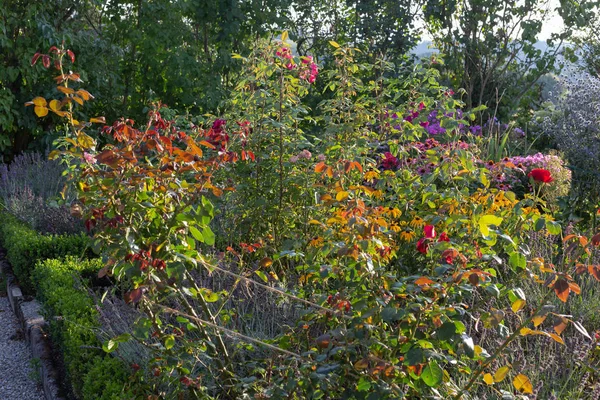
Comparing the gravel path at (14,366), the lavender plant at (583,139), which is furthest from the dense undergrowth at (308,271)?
the lavender plant at (583,139)

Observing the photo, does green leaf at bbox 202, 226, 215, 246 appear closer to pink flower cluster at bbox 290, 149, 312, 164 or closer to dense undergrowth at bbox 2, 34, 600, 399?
dense undergrowth at bbox 2, 34, 600, 399

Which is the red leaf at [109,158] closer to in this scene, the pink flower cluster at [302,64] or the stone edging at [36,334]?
the pink flower cluster at [302,64]

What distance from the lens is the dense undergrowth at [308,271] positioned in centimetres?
192

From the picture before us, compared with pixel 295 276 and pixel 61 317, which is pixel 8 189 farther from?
pixel 295 276

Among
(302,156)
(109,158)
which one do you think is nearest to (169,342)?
(109,158)

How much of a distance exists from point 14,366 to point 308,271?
6.85 ft

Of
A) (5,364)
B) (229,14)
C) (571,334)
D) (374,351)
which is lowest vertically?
(5,364)

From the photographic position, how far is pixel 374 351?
6.67 ft

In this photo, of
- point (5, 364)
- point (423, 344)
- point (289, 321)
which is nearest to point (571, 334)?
point (289, 321)

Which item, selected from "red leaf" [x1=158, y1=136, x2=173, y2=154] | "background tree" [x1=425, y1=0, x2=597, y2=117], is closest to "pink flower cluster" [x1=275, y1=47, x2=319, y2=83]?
"red leaf" [x1=158, y1=136, x2=173, y2=154]

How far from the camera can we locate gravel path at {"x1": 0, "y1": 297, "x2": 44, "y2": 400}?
355 centimetres

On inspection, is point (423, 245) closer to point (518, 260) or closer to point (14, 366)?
point (518, 260)

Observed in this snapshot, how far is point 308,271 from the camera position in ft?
9.42

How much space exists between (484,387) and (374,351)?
0.80 metres
